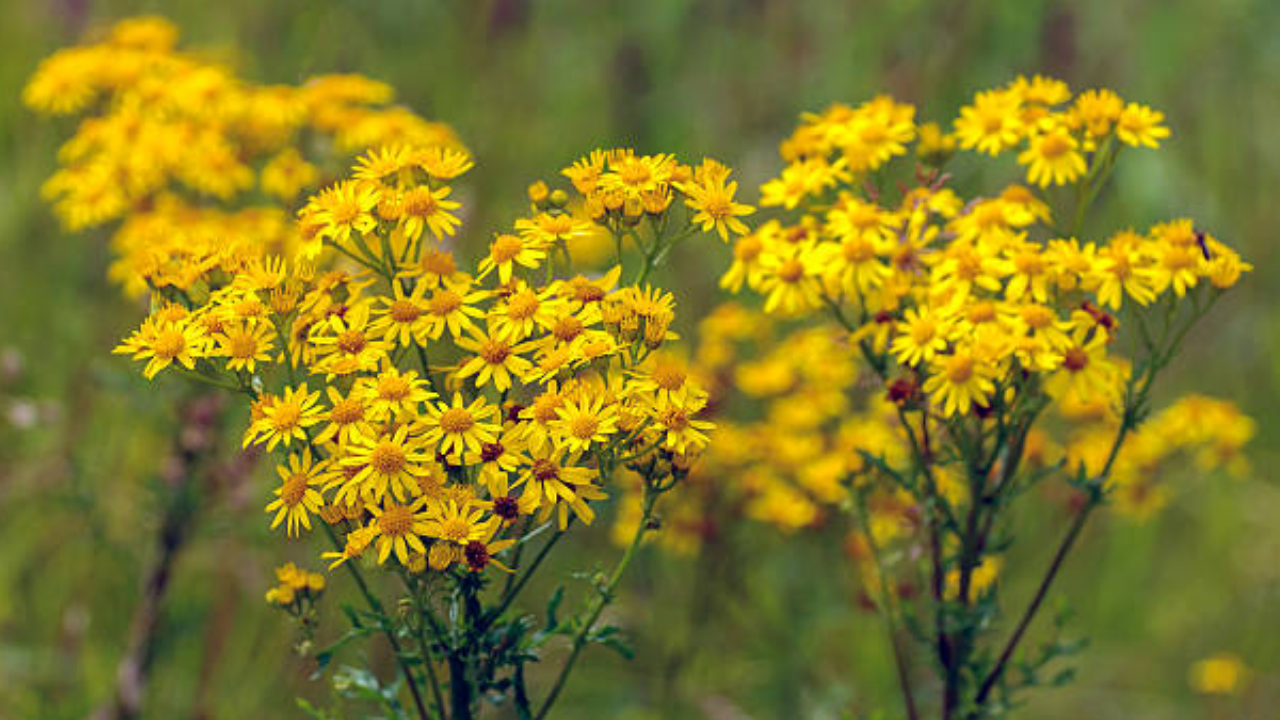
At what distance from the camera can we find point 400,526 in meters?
1.88

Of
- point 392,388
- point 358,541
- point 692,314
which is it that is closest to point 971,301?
point 392,388

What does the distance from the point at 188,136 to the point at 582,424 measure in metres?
2.19

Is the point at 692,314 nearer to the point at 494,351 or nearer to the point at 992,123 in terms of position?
the point at 992,123

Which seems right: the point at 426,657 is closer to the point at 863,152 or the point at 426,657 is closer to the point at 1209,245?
the point at 863,152

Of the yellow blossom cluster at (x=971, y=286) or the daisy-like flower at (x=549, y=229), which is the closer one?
the daisy-like flower at (x=549, y=229)

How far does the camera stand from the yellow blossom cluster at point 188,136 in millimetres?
3475

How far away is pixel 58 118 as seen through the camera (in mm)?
4352

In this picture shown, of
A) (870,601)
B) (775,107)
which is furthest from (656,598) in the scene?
(775,107)

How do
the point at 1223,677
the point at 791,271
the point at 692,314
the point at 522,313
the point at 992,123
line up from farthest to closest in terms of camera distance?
the point at 692,314 → the point at 1223,677 → the point at 992,123 → the point at 791,271 → the point at 522,313

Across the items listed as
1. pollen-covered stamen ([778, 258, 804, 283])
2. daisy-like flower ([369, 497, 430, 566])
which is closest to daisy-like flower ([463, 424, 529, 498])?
daisy-like flower ([369, 497, 430, 566])

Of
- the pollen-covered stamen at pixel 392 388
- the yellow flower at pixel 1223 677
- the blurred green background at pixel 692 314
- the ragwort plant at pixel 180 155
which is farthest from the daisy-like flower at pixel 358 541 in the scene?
the yellow flower at pixel 1223 677

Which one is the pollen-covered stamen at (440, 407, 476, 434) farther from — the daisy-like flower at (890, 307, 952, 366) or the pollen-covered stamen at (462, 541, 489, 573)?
the daisy-like flower at (890, 307, 952, 366)

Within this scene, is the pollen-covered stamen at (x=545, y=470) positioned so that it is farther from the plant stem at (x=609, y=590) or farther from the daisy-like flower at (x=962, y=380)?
the daisy-like flower at (x=962, y=380)

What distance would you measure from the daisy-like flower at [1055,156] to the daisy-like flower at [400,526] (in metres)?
1.56
